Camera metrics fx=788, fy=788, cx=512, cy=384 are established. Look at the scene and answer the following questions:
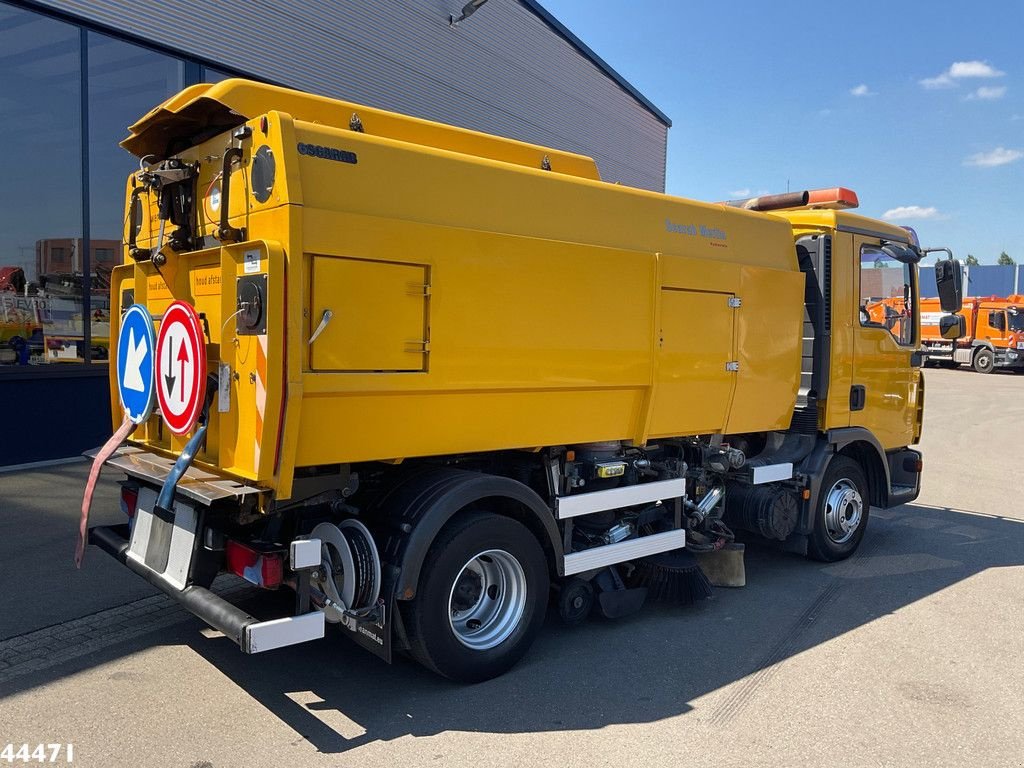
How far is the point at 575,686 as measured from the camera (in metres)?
4.22

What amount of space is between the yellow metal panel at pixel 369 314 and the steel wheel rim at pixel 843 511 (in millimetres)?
4254

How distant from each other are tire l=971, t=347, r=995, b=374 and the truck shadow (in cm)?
2979

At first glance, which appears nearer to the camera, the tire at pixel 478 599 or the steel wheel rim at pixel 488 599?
the tire at pixel 478 599

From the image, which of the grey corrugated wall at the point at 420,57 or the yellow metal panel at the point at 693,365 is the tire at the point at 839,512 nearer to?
the yellow metal panel at the point at 693,365

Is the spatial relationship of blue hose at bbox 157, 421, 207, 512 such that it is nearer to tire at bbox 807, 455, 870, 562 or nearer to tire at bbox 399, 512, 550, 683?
tire at bbox 399, 512, 550, 683

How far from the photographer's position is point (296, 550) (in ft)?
11.8

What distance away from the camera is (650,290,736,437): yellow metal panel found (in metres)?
5.10

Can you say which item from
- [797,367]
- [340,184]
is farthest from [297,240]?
[797,367]

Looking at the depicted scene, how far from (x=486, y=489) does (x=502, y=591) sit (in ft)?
2.25

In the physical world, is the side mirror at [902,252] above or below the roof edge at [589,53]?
below

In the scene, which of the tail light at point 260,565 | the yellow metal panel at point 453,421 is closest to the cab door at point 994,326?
the yellow metal panel at point 453,421

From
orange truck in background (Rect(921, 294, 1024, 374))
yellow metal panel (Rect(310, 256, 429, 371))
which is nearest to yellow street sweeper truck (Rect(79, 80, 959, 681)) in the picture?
yellow metal panel (Rect(310, 256, 429, 371))

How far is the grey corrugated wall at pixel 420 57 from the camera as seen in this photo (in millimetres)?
9594

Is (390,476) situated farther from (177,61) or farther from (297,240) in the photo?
(177,61)
